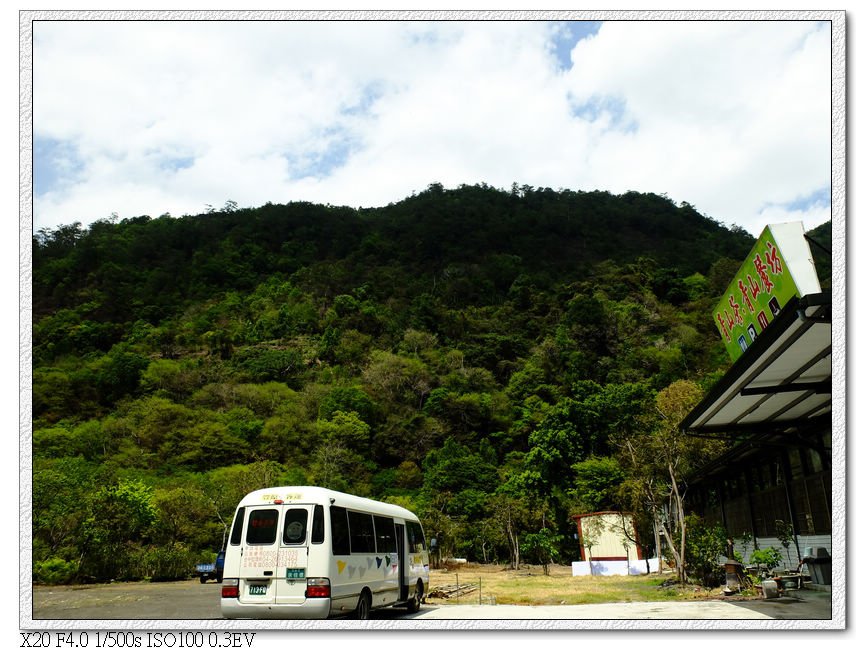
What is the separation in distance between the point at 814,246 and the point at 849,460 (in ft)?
7.78

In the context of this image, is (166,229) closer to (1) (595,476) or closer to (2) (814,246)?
(1) (595,476)

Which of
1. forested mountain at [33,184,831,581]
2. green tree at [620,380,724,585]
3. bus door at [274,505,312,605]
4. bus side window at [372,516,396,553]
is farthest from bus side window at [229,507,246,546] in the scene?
forested mountain at [33,184,831,581]

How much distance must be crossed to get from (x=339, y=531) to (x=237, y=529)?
135 cm

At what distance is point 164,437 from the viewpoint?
56.1 m

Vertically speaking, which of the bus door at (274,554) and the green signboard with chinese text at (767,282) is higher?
the green signboard with chinese text at (767,282)

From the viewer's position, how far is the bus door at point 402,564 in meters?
11.5

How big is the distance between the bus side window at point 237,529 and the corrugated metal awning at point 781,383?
21.6 feet

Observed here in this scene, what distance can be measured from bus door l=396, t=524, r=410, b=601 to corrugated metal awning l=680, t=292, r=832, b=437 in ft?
17.9

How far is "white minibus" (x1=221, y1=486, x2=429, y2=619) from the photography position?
8141mm

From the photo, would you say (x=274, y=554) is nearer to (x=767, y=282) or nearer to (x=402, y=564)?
(x=402, y=564)

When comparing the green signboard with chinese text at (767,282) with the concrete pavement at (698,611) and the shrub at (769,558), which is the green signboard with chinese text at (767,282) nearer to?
the concrete pavement at (698,611)

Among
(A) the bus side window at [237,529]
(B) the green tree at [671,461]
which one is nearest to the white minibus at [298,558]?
(A) the bus side window at [237,529]

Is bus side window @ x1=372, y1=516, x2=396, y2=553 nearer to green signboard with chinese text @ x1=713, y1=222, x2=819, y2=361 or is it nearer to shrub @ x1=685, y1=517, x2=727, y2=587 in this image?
green signboard with chinese text @ x1=713, y1=222, x2=819, y2=361
